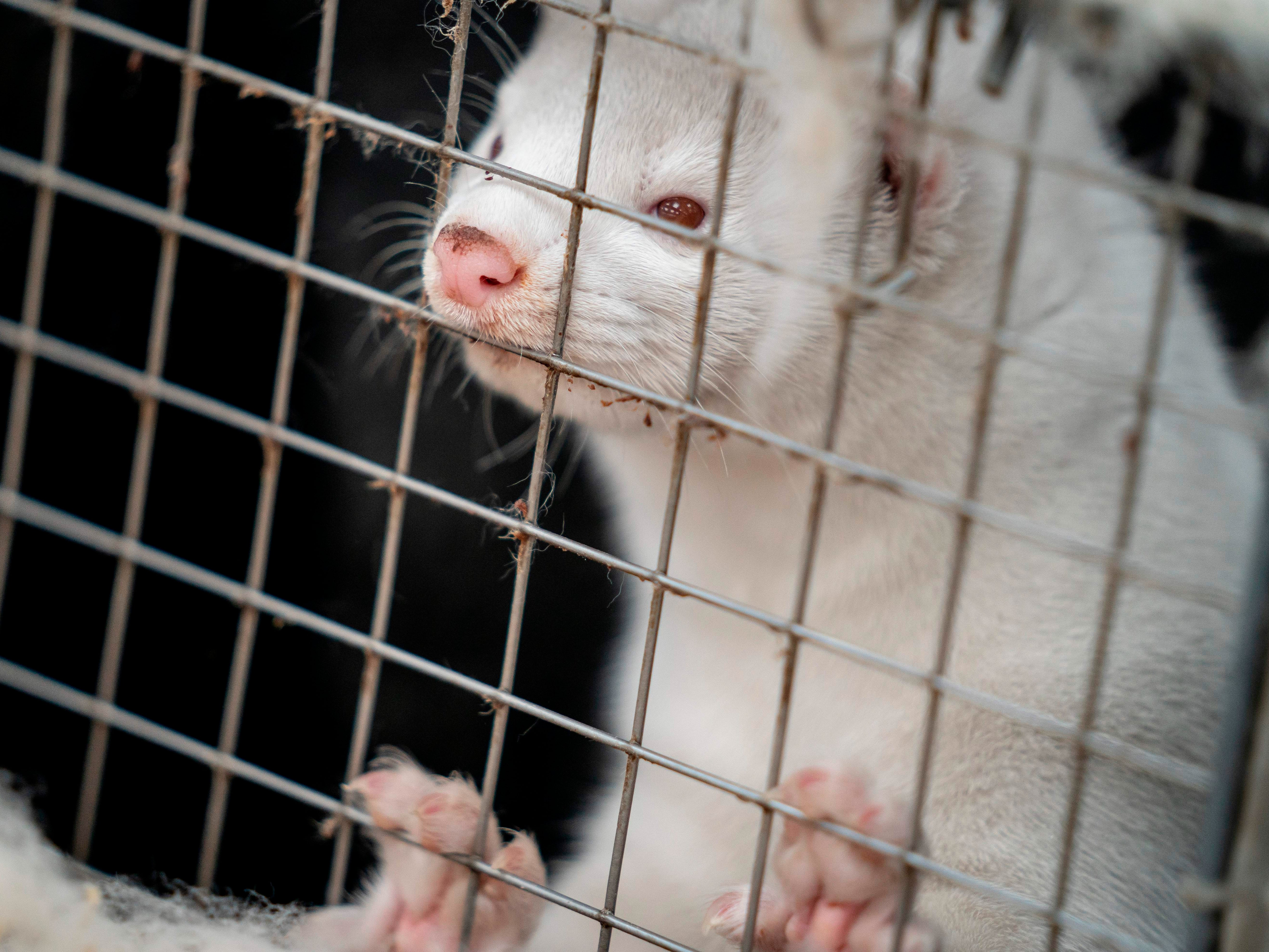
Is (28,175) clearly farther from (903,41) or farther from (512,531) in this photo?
(903,41)

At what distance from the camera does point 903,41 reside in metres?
1.05

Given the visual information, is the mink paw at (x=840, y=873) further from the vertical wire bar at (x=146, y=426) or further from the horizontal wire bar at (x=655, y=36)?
the vertical wire bar at (x=146, y=426)

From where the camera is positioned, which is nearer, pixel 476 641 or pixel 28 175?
pixel 28 175

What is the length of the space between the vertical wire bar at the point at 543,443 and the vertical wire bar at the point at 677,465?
0.30 ft

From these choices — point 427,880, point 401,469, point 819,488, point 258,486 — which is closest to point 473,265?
point 401,469

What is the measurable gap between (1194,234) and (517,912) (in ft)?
3.93

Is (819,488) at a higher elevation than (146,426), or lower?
higher

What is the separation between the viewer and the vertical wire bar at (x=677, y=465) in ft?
2.14

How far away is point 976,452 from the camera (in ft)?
1.94

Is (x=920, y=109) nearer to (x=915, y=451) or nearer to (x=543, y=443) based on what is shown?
(x=543, y=443)

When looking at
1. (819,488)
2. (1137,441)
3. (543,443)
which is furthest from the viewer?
(543,443)

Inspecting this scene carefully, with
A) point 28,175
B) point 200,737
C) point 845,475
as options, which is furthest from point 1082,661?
point 200,737

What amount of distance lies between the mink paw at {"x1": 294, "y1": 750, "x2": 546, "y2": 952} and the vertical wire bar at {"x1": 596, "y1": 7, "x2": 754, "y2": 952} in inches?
5.0

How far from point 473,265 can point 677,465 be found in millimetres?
302
